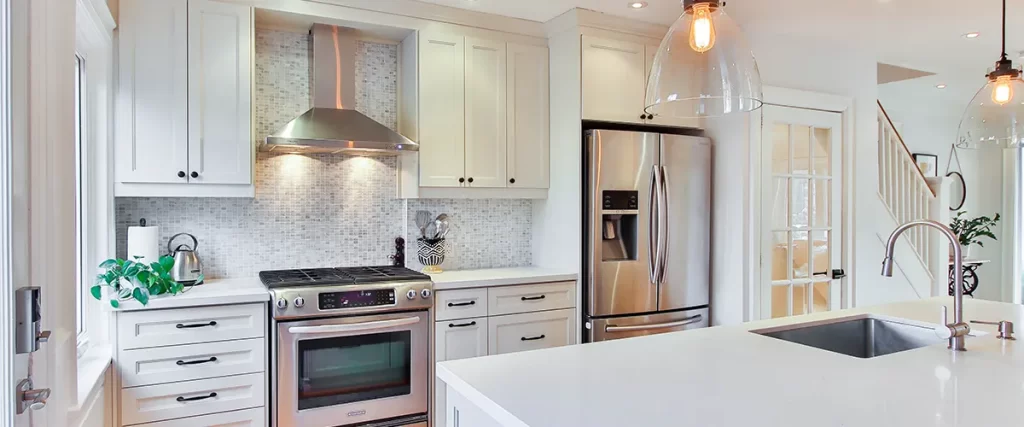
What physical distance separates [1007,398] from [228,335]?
8.77ft

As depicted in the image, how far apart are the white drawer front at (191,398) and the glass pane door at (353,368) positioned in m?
0.20

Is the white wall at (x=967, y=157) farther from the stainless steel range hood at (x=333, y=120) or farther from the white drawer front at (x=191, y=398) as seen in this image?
the white drawer front at (x=191, y=398)

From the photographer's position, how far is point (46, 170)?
145 cm

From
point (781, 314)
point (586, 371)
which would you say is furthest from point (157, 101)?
point (781, 314)

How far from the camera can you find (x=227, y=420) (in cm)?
275

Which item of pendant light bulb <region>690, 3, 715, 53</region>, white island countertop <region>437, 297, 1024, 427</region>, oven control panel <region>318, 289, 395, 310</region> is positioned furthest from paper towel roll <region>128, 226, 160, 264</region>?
pendant light bulb <region>690, 3, 715, 53</region>

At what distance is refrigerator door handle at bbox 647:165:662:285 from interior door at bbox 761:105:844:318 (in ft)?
2.09

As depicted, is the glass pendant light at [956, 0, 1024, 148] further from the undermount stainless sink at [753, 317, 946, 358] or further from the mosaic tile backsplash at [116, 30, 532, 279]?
the mosaic tile backsplash at [116, 30, 532, 279]

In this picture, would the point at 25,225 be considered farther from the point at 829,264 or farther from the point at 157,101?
the point at 829,264

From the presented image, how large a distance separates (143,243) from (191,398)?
27.7 inches

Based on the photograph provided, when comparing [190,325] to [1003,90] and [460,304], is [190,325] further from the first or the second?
[1003,90]

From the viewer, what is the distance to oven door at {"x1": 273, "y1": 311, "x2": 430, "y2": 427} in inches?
112

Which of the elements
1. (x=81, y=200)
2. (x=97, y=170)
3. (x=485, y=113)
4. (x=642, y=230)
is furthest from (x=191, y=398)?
(x=642, y=230)

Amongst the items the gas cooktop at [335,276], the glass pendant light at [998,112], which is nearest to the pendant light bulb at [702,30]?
the glass pendant light at [998,112]
